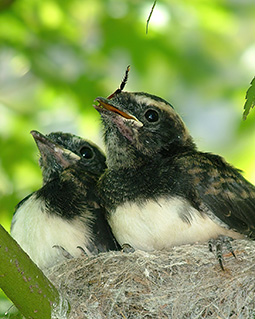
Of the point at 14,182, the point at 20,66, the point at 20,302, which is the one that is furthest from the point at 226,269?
the point at 20,66

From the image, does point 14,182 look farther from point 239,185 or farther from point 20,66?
point 239,185

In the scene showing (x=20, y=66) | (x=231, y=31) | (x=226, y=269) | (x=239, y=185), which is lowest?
(x=226, y=269)

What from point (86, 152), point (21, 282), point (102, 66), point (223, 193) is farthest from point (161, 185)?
point (102, 66)

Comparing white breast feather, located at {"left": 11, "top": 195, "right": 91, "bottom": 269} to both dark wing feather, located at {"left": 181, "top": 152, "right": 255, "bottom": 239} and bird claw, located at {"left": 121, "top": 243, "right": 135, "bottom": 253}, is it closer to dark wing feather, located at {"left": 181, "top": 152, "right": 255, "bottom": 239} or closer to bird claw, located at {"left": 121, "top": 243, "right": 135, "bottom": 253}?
bird claw, located at {"left": 121, "top": 243, "right": 135, "bottom": 253}

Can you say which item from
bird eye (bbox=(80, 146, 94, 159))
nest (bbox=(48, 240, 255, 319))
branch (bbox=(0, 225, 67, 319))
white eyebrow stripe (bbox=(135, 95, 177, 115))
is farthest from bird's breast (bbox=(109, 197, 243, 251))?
branch (bbox=(0, 225, 67, 319))

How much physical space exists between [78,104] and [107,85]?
0.36 meters

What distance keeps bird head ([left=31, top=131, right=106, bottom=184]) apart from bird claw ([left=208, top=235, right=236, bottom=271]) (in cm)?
133

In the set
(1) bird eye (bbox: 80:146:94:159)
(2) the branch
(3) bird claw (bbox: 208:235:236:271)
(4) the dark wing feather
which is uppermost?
(1) bird eye (bbox: 80:146:94:159)

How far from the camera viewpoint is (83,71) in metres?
5.85

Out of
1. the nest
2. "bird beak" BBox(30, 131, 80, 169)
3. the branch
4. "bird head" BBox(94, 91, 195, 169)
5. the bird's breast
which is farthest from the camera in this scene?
"bird beak" BBox(30, 131, 80, 169)

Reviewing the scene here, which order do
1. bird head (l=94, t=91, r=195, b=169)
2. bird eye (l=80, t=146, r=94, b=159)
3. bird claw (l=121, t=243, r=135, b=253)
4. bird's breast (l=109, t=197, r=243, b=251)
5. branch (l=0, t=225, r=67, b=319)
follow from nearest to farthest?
branch (l=0, t=225, r=67, b=319) → bird's breast (l=109, t=197, r=243, b=251) → bird claw (l=121, t=243, r=135, b=253) → bird head (l=94, t=91, r=195, b=169) → bird eye (l=80, t=146, r=94, b=159)

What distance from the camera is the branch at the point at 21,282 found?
2.57m

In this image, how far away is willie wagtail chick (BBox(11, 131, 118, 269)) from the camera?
3820mm

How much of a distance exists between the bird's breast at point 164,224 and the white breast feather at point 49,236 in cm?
31
